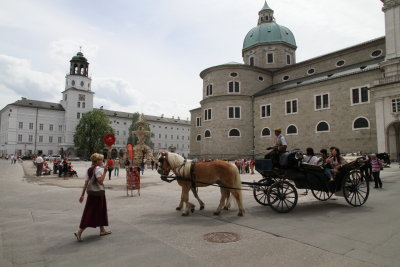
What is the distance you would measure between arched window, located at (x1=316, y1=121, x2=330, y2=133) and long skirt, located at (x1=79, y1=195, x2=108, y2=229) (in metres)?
34.0

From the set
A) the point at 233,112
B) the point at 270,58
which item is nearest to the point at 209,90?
the point at 233,112

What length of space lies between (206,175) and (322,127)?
3157 cm

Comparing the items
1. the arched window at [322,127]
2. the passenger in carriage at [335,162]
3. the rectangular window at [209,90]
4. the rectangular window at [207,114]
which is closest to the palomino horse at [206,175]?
the passenger in carriage at [335,162]

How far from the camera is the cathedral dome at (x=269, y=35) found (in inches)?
1912

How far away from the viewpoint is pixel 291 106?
37812 mm

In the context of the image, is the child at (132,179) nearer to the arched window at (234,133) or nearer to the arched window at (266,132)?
the arched window at (234,133)

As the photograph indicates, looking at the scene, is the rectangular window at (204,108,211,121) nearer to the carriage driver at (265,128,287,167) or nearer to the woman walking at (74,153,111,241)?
the carriage driver at (265,128,287,167)

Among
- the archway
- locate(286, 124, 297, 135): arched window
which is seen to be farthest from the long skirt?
locate(286, 124, 297, 135): arched window

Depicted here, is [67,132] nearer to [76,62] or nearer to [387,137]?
[76,62]

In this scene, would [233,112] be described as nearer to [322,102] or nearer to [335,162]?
[322,102]

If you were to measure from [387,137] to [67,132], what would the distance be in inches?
2943

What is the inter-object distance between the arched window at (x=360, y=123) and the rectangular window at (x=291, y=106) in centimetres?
847

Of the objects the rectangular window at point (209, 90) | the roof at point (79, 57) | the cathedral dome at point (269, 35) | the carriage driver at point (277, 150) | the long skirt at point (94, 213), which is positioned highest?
the roof at point (79, 57)

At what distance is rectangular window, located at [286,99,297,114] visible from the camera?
37372mm
